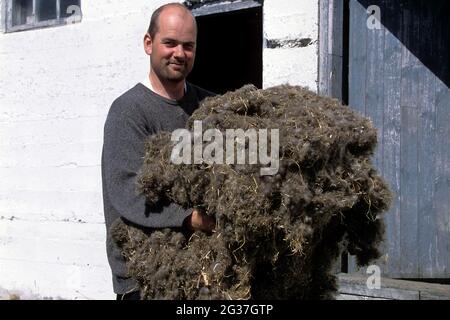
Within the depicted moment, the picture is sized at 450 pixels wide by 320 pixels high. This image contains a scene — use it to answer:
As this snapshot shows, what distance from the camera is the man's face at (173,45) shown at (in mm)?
3027

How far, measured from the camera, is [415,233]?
4.99 meters

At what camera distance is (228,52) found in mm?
7480

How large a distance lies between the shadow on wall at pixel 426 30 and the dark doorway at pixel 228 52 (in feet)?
6.26

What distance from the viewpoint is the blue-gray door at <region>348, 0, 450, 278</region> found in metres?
4.94

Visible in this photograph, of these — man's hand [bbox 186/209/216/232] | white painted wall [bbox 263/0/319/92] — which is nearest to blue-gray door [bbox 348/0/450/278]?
white painted wall [bbox 263/0/319/92]

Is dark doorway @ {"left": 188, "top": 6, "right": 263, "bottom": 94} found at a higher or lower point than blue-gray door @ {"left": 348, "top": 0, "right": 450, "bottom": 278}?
higher

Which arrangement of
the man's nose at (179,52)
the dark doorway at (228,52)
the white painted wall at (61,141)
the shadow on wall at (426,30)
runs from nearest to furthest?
the man's nose at (179,52) < the shadow on wall at (426,30) < the white painted wall at (61,141) < the dark doorway at (228,52)

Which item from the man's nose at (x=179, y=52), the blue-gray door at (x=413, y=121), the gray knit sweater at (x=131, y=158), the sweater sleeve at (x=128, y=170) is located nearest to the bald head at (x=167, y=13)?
the man's nose at (x=179, y=52)

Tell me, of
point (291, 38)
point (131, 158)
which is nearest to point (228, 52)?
point (291, 38)

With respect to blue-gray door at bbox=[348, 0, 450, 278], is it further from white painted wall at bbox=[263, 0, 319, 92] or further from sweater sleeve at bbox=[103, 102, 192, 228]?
sweater sleeve at bbox=[103, 102, 192, 228]

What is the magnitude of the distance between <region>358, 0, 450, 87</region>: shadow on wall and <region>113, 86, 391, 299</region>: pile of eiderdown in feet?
7.70

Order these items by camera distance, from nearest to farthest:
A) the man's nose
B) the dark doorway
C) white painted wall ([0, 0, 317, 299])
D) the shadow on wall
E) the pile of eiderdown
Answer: the pile of eiderdown → the man's nose → the shadow on wall → white painted wall ([0, 0, 317, 299]) → the dark doorway

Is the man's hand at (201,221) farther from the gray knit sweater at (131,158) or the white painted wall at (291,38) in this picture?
the white painted wall at (291,38)

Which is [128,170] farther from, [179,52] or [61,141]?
[61,141]
